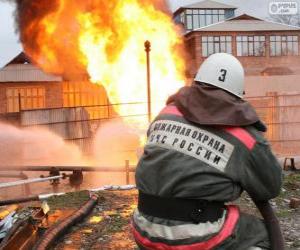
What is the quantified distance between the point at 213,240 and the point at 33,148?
13276 mm

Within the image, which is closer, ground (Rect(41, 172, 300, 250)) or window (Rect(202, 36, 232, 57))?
ground (Rect(41, 172, 300, 250))

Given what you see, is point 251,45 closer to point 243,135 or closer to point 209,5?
point 209,5

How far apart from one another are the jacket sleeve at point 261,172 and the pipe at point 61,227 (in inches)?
122

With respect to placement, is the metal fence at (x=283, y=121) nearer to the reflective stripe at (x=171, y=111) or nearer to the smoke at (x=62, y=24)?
the smoke at (x=62, y=24)

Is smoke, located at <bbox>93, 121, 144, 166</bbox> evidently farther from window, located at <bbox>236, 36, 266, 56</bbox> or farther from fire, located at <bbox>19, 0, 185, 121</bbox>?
window, located at <bbox>236, 36, 266, 56</bbox>

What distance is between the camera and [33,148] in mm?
14812

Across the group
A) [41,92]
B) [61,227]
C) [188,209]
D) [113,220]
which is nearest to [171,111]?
[188,209]

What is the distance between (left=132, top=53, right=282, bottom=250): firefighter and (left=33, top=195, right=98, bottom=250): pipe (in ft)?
9.32

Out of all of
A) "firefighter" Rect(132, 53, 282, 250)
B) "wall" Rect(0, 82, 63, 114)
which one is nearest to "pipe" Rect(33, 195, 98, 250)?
"firefighter" Rect(132, 53, 282, 250)

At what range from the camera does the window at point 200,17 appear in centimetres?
4500

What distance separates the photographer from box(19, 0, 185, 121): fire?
1698 cm

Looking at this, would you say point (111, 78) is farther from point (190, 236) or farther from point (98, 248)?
point (190, 236)

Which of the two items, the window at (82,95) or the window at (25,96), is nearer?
the window at (82,95)

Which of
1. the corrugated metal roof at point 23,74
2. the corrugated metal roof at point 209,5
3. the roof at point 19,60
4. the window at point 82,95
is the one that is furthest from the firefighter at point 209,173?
the corrugated metal roof at point 209,5
